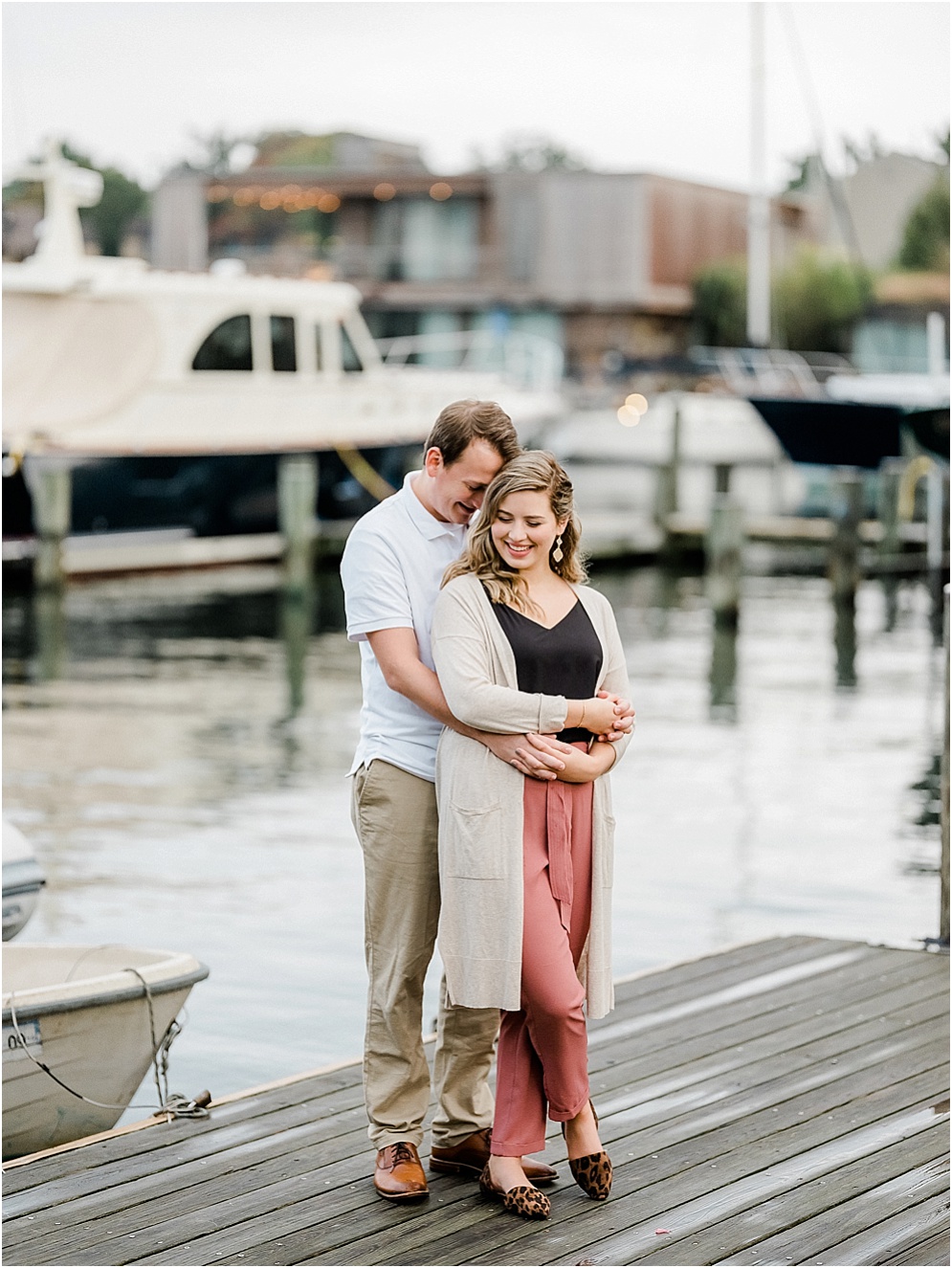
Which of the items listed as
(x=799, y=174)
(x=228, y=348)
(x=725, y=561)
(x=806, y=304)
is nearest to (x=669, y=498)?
(x=228, y=348)

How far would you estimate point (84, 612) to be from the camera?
19.5 m

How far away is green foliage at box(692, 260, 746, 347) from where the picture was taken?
4412cm

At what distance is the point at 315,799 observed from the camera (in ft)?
35.3

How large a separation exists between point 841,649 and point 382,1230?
1419 cm

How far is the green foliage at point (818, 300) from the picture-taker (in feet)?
150

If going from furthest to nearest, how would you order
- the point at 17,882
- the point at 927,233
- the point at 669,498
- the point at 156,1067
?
the point at 927,233, the point at 669,498, the point at 17,882, the point at 156,1067

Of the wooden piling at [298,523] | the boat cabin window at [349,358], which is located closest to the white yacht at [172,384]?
the boat cabin window at [349,358]

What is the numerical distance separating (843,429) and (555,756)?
1895 cm

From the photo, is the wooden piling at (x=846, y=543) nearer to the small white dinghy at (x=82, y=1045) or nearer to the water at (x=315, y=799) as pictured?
the water at (x=315, y=799)

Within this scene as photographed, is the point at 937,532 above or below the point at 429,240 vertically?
below

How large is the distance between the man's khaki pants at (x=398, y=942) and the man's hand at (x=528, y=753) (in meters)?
0.23

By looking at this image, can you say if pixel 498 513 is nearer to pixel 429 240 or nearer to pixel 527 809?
pixel 527 809

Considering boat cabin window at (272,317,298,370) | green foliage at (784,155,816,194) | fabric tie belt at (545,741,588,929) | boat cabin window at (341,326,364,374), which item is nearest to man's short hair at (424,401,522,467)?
fabric tie belt at (545,741,588,929)

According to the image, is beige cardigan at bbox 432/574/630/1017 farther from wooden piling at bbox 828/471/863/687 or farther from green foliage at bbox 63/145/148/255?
green foliage at bbox 63/145/148/255
